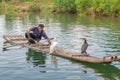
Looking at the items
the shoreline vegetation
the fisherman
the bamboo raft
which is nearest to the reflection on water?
the bamboo raft

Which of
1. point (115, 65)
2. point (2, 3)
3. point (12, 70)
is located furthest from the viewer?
point (2, 3)

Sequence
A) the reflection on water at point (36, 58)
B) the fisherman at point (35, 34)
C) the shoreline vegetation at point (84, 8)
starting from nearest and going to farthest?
the reflection on water at point (36, 58)
the fisherman at point (35, 34)
the shoreline vegetation at point (84, 8)

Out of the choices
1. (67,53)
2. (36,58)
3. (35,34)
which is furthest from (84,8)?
(67,53)

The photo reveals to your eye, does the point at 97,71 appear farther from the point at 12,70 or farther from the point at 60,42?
the point at 60,42

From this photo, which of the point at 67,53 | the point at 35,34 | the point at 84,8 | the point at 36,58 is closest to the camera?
the point at 67,53

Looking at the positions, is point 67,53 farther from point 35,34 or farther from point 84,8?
point 84,8

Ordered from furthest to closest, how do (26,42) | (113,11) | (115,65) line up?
1. (113,11)
2. (26,42)
3. (115,65)

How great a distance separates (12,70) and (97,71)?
4020 millimetres

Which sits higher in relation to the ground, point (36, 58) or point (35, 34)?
point (35, 34)

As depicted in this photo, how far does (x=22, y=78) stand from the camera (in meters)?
14.5

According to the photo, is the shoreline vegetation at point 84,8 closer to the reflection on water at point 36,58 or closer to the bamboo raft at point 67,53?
the bamboo raft at point 67,53

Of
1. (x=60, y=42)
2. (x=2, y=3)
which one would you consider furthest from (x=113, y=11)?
(x=2, y=3)

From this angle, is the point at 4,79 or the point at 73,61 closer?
the point at 4,79

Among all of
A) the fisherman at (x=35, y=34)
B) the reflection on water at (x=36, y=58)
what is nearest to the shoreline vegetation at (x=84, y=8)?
the fisherman at (x=35, y=34)
